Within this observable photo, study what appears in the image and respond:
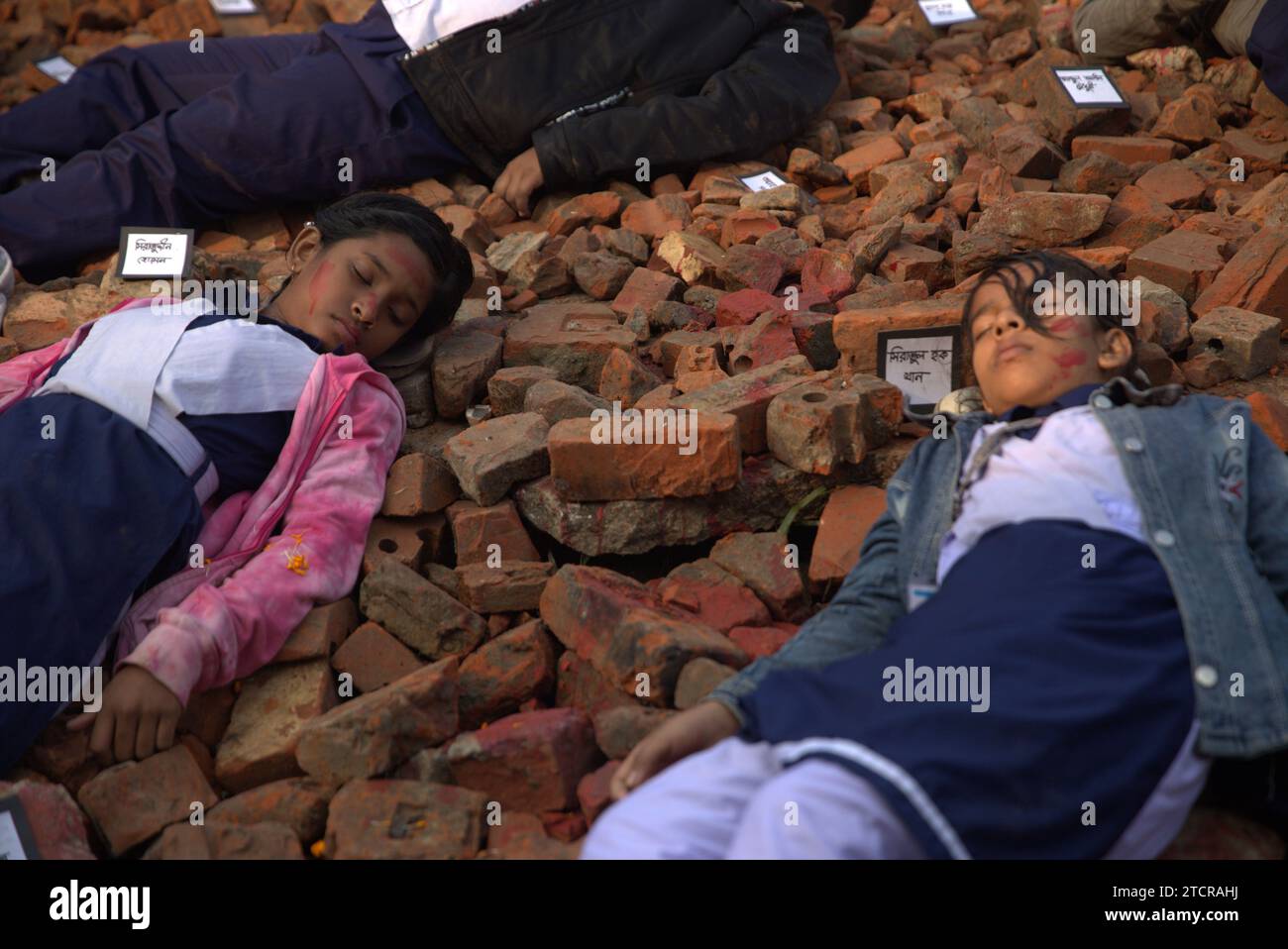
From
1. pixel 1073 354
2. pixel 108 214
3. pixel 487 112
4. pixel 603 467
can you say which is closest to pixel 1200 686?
pixel 1073 354

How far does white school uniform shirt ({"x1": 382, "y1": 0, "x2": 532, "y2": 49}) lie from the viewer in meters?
3.90

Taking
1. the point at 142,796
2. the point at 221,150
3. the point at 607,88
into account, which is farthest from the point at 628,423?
the point at 221,150

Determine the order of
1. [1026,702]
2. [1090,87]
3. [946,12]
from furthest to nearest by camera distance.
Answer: [946,12]
[1090,87]
[1026,702]

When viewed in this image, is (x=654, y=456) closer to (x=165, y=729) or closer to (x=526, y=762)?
(x=526, y=762)

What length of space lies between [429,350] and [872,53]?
116 inches

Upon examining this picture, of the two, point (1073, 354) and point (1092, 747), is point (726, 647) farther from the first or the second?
point (1073, 354)

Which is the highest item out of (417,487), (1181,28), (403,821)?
(1181,28)

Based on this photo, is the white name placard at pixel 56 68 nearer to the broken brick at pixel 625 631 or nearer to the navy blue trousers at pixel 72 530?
the navy blue trousers at pixel 72 530

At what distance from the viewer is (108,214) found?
3742mm

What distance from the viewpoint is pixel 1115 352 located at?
2150 mm

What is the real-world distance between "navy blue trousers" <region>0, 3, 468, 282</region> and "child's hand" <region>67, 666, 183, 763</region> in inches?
86.0

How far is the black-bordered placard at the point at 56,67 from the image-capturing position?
A: 5.17 metres

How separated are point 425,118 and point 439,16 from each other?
0.34m

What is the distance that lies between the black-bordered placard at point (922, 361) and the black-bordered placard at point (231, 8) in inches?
175
